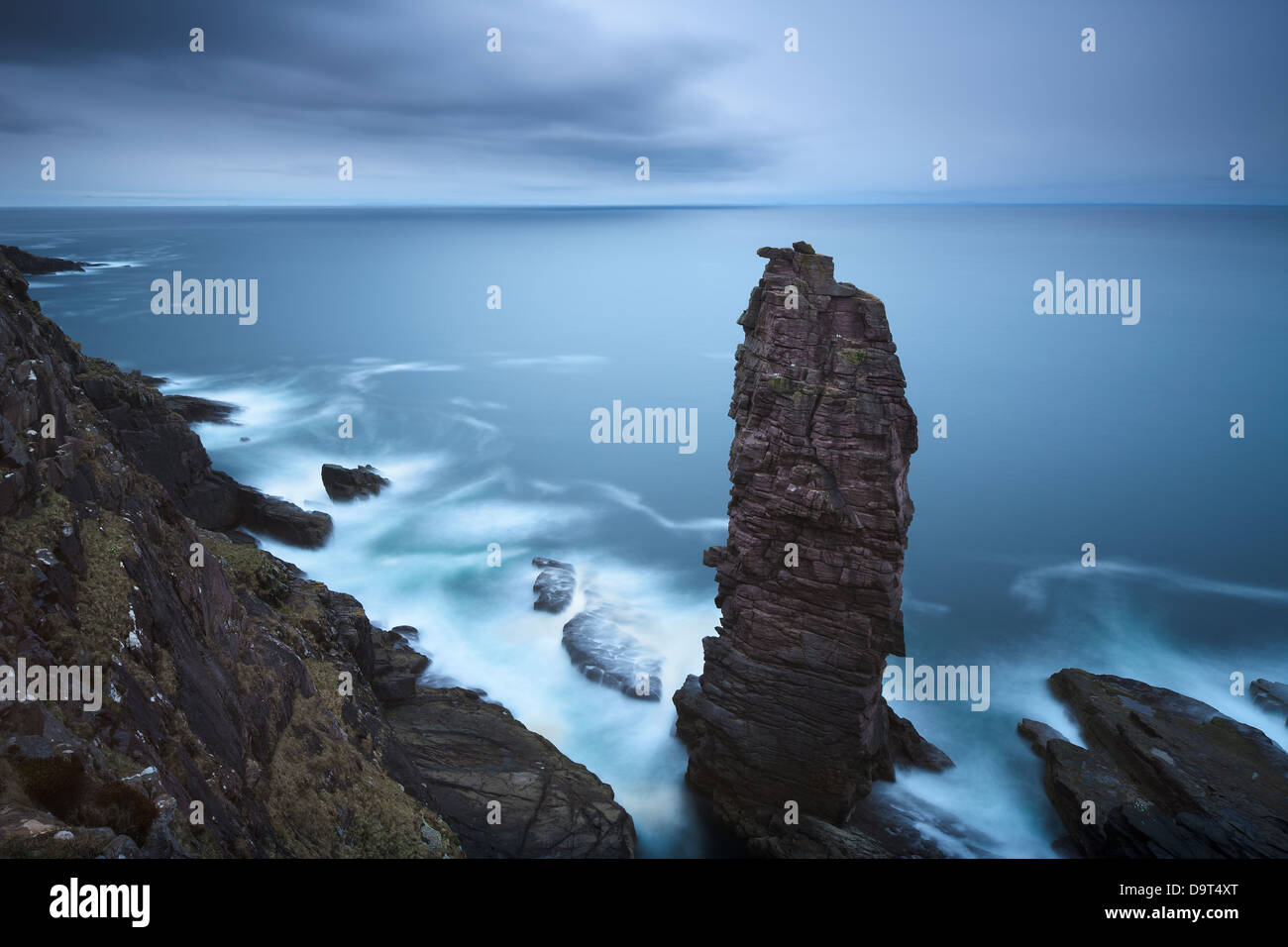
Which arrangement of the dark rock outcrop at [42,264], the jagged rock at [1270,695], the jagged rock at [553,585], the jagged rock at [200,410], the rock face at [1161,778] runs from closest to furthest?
the rock face at [1161,778] < the jagged rock at [1270,695] < the jagged rock at [553,585] < the jagged rock at [200,410] < the dark rock outcrop at [42,264]

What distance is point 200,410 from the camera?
2510 inches

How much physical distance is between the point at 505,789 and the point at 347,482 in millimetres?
33566

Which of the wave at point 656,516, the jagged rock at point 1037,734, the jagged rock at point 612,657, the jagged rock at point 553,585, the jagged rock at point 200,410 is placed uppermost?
the jagged rock at point 200,410

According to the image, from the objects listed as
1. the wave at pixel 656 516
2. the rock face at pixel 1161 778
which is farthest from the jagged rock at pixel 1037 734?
the wave at pixel 656 516

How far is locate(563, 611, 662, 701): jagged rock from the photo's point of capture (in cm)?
3684

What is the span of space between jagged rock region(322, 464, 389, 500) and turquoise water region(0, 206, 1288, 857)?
142 cm

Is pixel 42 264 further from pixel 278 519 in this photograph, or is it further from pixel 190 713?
pixel 190 713

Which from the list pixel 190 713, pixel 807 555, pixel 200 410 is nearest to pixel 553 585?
pixel 807 555

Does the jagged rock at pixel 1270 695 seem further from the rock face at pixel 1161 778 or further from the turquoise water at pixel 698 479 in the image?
the rock face at pixel 1161 778

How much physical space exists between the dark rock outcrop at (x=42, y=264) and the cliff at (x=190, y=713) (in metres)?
85.3

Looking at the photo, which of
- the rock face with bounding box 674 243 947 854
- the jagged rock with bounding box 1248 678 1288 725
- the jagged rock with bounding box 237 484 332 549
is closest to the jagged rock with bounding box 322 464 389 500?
the jagged rock with bounding box 237 484 332 549

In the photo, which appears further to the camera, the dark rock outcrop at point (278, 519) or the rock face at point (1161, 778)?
the dark rock outcrop at point (278, 519)

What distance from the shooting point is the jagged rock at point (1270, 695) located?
3738 cm

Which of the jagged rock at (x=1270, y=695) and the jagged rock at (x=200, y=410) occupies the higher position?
the jagged rock at (x=200, y=410)
